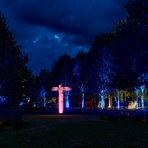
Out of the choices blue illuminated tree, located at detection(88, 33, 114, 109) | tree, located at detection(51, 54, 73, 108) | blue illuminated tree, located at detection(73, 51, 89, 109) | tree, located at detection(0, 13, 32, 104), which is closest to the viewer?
tree, located at detection(0, 13, 32, 104)

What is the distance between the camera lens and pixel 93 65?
10331 cm

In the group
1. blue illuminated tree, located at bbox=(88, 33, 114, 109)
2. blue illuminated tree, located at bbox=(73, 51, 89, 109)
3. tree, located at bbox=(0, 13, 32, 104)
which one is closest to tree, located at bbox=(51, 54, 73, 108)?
blue illuminated tree, located at bbox=(73, 51, 89, 109)

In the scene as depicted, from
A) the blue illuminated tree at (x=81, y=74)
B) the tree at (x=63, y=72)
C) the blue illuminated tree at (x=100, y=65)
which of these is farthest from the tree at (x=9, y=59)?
the tree at (x=63, y=72)

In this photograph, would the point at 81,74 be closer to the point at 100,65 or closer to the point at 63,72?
the point at 63,72

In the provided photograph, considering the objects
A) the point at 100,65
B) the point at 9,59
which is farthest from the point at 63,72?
the point at 9,59

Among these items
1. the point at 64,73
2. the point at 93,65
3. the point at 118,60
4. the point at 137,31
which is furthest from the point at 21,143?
the point at 64,73

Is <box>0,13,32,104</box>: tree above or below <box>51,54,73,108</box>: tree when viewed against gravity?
below

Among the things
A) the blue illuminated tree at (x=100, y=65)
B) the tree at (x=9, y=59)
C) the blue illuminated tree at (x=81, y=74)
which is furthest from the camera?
the blue illuminated tree at (x=81, y=74)

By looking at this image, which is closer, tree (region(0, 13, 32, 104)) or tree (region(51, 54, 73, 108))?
tree (region(0, 13, 32, 104))

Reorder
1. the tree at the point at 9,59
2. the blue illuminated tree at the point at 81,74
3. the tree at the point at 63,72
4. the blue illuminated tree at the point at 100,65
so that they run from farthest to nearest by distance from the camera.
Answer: the tree at the point at 63,72, the blue illuminated tree at the point at 81,74, the blue illuminated tree at the point at 100,65, the tree at the point at 9,59

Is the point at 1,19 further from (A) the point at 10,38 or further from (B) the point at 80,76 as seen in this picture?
(B) the point at 80,76

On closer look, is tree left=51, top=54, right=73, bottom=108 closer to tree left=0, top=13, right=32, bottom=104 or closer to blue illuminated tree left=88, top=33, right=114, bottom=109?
blue illuminated tree left=88, top=33, right=114, bottom=109

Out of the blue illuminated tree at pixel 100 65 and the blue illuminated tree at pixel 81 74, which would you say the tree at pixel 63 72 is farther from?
the blue illuminated tree at pixel 100 65

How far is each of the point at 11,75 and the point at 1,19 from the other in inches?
309
